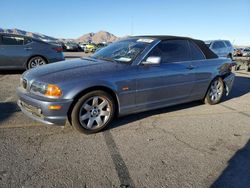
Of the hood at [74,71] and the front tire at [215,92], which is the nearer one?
the hood at [74,71]

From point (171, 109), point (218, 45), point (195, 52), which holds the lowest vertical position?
point (171, 109)

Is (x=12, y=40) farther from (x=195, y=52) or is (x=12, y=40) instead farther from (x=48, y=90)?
(x=195, y=52)

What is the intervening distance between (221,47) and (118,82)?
1339 centimetres

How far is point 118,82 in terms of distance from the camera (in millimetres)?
4262

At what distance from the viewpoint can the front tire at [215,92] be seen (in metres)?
6.13

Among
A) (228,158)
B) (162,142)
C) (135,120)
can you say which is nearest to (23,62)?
(135,120)

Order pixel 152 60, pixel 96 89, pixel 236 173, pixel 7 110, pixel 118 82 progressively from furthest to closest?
pixel 7 110, pixel 152 60, pixel 118 82, pixel 96 89, pixel 236 173

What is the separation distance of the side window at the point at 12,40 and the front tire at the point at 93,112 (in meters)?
6.46

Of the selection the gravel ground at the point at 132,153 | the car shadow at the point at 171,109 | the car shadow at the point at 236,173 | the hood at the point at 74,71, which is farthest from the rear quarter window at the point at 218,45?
the car shadow at the point at 236,173

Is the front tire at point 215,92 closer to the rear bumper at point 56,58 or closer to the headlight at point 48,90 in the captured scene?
the headlight at point 48,90

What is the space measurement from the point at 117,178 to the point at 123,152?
0.66 metres

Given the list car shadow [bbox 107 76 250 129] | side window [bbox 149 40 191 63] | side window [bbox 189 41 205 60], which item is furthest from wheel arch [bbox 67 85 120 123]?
side window [bbox 189 41 205 60]

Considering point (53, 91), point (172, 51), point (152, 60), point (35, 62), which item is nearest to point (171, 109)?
point (172, 51)

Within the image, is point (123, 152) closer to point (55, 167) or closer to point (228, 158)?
point (55, 167)
